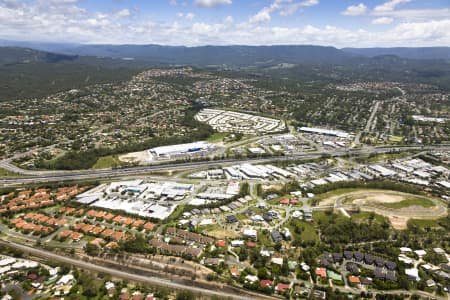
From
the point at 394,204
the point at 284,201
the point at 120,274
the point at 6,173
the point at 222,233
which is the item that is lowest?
the point at 6,173

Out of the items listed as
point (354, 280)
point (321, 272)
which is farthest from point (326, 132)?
point (354, 280)

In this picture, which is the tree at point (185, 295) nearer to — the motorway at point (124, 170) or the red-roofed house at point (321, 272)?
the red-roofed house at point (321, 272)

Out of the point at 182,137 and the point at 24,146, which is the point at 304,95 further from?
the point at 24,146

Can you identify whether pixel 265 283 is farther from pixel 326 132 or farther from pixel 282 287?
pixel 326 132

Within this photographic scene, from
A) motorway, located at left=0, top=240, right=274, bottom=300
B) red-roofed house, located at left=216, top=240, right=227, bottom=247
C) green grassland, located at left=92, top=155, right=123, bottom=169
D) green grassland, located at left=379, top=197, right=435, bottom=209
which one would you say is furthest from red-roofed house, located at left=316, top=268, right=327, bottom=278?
green grassland, located at left=92, top=155, right=123, bottom=169

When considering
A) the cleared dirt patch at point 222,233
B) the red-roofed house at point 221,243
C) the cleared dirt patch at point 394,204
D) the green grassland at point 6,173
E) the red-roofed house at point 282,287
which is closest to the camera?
the red-roofed house at point 282,287

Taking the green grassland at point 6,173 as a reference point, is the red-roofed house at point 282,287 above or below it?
above

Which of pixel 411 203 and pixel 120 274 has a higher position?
pixel 411 203

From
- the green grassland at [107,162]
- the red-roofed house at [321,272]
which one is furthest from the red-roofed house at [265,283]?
the green grassland at [107,162]
